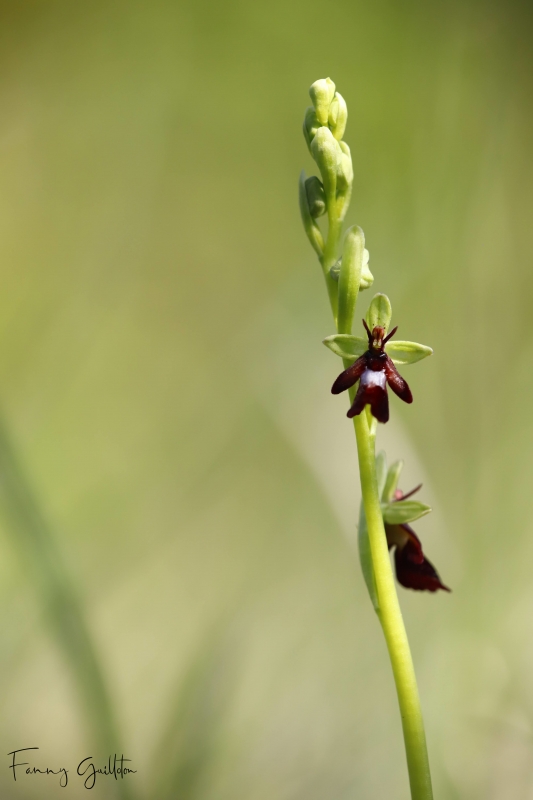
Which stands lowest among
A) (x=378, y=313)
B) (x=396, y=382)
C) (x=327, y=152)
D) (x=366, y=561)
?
(x=366, y=561)

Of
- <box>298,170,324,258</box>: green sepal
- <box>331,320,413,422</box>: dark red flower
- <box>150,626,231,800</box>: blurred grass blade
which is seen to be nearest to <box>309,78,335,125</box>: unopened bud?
<box>298,170,324,258</box>: green sepal

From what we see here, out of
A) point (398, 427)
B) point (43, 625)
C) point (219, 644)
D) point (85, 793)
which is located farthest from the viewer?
point (398, 427)

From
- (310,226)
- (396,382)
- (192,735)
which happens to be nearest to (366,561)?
(396,382)

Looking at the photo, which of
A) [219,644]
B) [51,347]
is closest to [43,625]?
[219,644]

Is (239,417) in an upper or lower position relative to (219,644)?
upper

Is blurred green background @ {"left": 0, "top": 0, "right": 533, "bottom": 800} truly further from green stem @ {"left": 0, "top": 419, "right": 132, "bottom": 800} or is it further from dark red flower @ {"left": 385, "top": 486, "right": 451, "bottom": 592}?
dark red flower @ {"left": 385, "top": 486, "right": 451, "bottom": 592}

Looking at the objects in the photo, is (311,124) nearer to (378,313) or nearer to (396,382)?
(378,313)

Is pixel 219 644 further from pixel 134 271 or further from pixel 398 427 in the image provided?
pixel 134 271

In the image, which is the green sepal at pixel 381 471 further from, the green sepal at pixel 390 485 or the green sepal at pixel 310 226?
the green sepal at pixel 310 226
